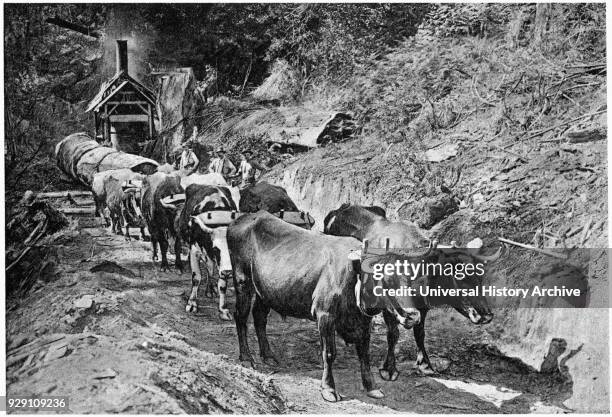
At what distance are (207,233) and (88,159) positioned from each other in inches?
51.4

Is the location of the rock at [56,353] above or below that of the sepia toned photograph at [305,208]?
below

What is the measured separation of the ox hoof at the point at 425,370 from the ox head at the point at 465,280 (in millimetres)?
535

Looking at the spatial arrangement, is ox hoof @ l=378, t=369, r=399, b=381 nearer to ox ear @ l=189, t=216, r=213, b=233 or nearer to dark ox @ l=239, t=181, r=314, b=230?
dark ox @ l=239, t=181, r=314, b=230

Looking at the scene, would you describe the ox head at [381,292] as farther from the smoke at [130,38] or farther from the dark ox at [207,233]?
the smoke at [130,38]

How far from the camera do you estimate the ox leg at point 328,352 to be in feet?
20.4

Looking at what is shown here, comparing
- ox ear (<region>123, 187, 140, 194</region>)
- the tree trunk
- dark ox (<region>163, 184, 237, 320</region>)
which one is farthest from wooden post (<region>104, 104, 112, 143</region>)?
the tree trunk

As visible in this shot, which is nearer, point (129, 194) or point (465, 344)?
point (465, 344)

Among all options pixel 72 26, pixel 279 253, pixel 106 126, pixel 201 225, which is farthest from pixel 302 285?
pixel 72 26

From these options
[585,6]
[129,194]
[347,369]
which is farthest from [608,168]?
[129,194]

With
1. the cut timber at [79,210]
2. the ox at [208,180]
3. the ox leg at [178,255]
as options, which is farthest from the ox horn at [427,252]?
the cut timber at [79,210]

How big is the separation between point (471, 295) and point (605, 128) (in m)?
1.96

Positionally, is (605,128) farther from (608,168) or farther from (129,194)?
(129,194)

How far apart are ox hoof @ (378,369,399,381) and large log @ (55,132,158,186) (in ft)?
9.23

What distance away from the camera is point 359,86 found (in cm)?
743
